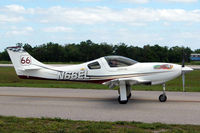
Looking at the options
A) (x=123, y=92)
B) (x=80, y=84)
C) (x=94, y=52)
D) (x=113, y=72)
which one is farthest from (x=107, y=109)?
(x=94, y=52)

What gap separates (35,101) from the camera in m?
12.0

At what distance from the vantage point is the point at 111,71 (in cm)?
1195

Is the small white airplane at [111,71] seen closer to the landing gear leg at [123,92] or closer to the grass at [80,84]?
the landing gear leg at [123,92]

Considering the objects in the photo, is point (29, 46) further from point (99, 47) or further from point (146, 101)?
point (146, 101)

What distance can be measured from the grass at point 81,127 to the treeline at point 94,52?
68.0 m

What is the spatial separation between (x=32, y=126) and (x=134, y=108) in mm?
4480

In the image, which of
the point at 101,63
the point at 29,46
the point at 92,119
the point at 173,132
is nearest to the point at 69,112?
the point at 92,119

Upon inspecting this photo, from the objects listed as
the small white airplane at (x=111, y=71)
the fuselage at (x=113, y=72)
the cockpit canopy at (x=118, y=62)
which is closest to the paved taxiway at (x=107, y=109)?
the small white airplane at (x=111, y=71)

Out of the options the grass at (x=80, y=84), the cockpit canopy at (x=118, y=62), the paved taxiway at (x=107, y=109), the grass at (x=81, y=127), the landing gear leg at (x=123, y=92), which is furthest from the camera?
the grass at (x=80, y=84)

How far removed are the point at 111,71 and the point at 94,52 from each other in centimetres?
7205

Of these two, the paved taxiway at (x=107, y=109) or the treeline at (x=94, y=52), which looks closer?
the paved taxiway at (x=107, y=109)

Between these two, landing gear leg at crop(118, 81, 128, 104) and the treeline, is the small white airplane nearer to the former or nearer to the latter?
landing gear leg at crop(118, 81, 128, 104)

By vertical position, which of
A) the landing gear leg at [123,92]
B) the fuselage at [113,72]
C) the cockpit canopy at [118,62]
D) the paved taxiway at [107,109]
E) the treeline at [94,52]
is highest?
the treeline at [94,52]

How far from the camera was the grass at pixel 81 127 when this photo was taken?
6.70 m
